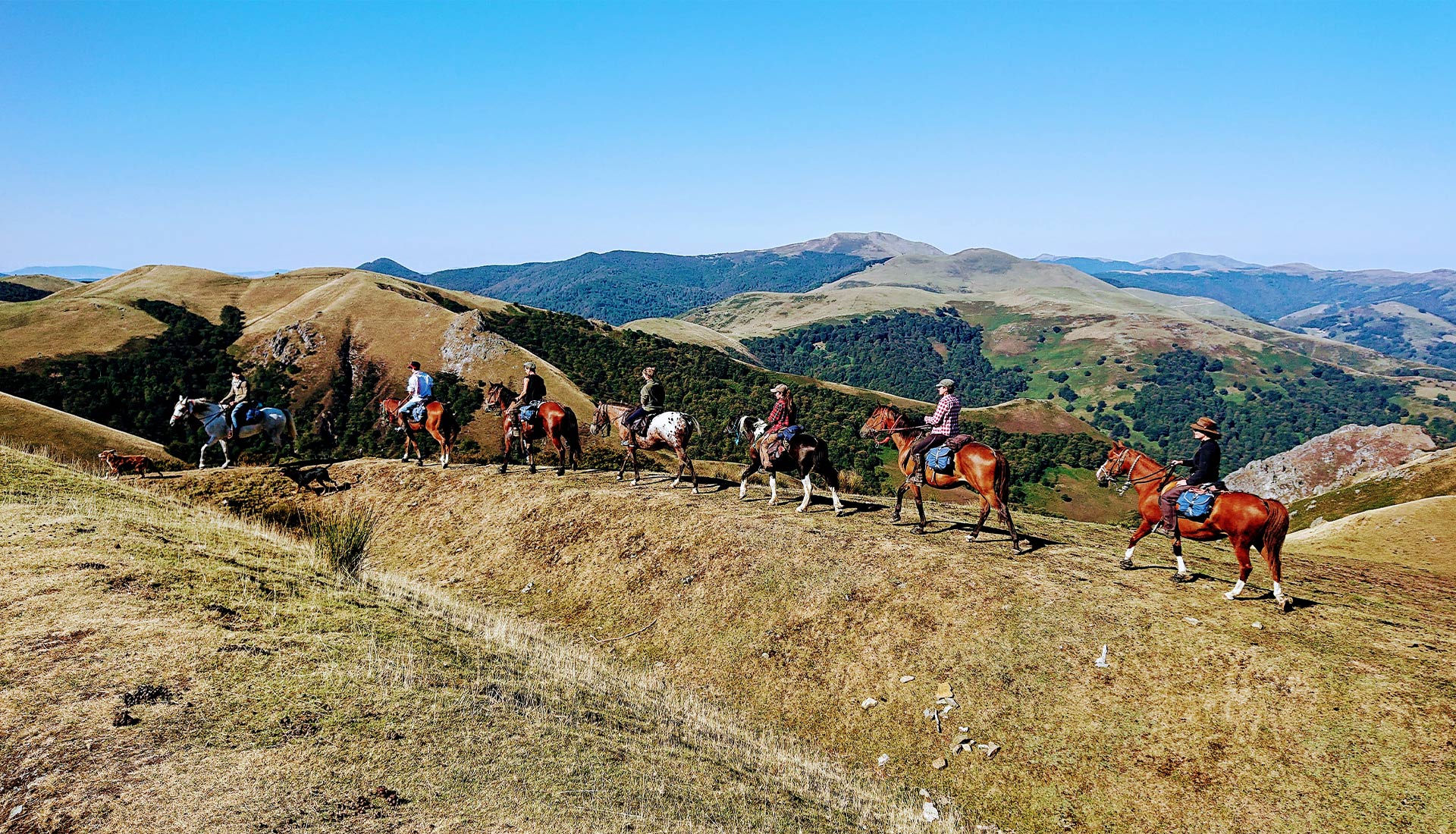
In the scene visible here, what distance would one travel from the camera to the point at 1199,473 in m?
15.3

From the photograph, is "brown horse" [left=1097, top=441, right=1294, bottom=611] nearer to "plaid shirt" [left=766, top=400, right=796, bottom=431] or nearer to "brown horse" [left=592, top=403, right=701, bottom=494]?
"plaid shirt" [left=766, top=400, right=796, bottom=431]

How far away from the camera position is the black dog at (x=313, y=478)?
90.2 feet

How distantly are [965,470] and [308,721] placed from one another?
16293mm

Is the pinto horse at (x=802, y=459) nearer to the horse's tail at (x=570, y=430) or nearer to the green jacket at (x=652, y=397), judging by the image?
the green jacket at (x=652, y=397)

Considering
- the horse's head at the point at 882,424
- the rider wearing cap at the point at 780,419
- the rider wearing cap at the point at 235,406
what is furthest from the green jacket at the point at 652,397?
the rider wearing cap at the point at 235,406

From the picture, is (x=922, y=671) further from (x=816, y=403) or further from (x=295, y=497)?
(x=816, y=403)

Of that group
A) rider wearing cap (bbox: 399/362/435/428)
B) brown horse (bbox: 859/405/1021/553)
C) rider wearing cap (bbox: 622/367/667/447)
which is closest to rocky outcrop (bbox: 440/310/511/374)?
rider wearing cap (bbox: 399/362/435/428)

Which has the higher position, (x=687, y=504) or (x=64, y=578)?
(x=64, y=578)

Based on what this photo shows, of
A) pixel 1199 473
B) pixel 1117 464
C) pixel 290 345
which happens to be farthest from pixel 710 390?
pixel 1199 473

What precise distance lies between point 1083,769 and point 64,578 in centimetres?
1910

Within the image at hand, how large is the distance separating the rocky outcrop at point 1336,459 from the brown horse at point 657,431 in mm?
88824

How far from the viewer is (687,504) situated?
23344mm

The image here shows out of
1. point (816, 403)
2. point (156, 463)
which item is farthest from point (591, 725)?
point (816, 403)

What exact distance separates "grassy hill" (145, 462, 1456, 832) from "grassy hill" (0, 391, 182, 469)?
111ft
